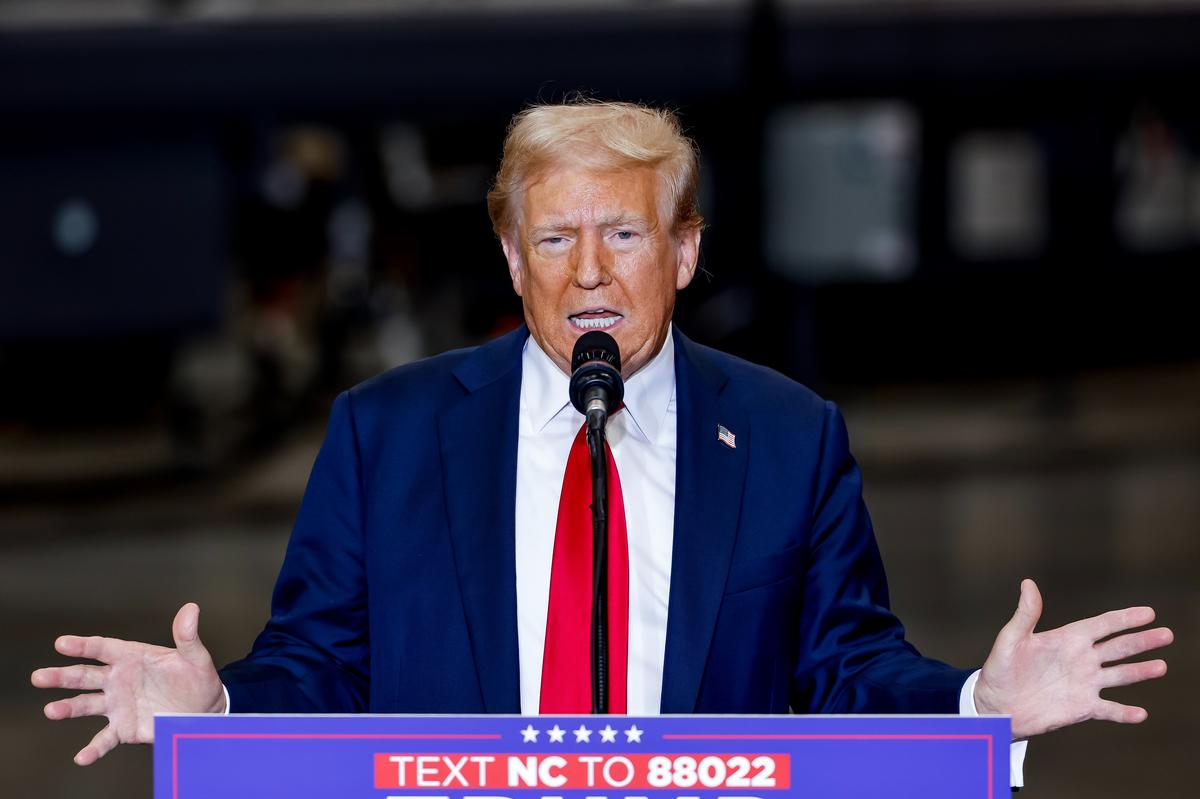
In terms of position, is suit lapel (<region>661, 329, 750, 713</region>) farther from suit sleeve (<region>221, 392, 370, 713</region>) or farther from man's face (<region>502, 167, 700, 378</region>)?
suit sleeve (<region>221, 392, 370, 713</region>)

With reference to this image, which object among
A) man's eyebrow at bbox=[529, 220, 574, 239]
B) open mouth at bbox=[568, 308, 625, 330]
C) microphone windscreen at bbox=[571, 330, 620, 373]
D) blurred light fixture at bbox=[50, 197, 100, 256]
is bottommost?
microphone windscreen at bbox=[571, 330, 620, 373]

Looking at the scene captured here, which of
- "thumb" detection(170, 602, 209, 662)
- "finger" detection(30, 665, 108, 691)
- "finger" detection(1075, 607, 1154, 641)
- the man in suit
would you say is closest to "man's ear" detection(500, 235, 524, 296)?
the man in suit

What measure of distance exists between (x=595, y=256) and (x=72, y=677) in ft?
2.51

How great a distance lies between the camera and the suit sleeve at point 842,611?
6.64 feet

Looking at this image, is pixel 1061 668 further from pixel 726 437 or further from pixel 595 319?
pixel 595 319

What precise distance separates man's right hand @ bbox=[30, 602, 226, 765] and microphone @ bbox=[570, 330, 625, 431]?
0.48 m

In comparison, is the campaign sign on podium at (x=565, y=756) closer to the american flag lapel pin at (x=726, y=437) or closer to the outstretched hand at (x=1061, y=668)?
the outstretched hand at (x=1061, y=668)

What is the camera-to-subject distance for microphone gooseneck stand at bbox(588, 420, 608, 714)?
1.65 meters

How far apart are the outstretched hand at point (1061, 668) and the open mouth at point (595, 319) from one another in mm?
590

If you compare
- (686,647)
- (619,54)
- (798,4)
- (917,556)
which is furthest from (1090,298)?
(686,647)

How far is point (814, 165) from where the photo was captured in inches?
406

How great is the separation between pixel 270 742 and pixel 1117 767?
4.50m

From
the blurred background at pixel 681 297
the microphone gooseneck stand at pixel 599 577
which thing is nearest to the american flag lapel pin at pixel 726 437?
the microphone gooseneck stand at pixel 599 577

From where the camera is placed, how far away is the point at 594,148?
1.93m
